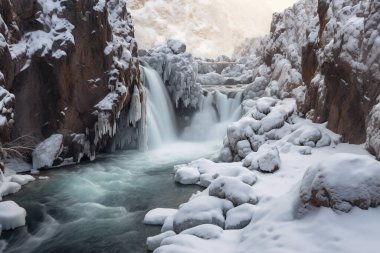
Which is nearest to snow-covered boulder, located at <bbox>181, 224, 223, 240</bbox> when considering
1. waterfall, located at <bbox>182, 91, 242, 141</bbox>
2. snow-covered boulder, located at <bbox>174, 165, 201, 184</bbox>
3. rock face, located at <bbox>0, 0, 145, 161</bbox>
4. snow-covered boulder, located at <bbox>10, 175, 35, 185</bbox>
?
snow-covered boulder, located at <bbox>174, 165, 201, 184</bbox>

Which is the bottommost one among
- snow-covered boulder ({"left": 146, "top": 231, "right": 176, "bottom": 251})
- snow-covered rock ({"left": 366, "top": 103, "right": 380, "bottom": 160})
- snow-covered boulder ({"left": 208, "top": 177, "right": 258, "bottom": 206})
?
snow-covered boulder ({"left": 146, "top": 231, "right": 176, "bottom": 251})

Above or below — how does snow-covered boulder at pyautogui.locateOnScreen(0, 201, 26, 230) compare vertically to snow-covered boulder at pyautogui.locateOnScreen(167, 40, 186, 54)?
below

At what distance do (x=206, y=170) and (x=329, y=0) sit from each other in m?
9.88

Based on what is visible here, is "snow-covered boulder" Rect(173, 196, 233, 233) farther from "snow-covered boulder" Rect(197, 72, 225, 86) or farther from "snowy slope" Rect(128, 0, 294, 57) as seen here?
"snowy slope" Rect(128, 0, 294, 57)

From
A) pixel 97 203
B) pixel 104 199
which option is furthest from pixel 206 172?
pixel 97 203

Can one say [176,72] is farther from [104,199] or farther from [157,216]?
[157,216]

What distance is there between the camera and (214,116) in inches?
1031

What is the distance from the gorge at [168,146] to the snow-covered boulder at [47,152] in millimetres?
44

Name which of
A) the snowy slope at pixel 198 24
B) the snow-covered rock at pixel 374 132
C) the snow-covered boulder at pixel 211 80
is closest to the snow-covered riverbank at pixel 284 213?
the snow-covered rock at pixel 374 132

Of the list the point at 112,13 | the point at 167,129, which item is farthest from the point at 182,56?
the point at 112,13

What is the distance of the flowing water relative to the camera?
886 cm

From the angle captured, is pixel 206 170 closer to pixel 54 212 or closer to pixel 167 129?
pixel 54 212

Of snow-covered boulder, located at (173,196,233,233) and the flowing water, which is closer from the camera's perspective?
snow-covered boulder, located at (173,196,233,233)

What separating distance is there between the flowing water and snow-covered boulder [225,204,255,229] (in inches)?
87.4
